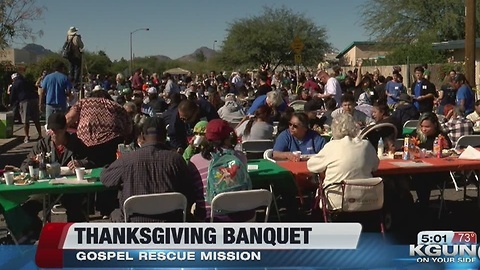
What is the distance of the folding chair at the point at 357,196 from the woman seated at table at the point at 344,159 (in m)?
0.02

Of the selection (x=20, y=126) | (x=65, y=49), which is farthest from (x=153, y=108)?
(x=20, y=126)

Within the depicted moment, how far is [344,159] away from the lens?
5820 mm

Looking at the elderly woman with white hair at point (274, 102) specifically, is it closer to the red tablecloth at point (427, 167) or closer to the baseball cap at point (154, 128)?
the red tablecloth at point (427, 167)

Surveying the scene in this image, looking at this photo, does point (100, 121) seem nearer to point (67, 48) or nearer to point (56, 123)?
point (56, 123)

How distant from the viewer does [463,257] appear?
4305mm

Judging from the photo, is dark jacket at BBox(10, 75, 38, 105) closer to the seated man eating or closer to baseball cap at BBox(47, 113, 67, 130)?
the seated man eating

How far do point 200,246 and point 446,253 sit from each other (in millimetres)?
1639

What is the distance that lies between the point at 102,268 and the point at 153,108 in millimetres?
8894

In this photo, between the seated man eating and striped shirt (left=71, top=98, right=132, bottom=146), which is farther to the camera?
striped shirt (left=71, top=98, right=132, bottom=146)

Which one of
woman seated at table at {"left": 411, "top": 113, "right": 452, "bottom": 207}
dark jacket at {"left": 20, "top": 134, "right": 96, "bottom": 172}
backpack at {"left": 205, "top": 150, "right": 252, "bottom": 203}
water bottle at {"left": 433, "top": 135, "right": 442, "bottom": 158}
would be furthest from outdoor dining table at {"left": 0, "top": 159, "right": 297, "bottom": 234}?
woman seated at table at {"left": 411, "top": 113, "right": 452, "bottom": 207}

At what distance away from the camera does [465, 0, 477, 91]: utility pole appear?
52.2 feet

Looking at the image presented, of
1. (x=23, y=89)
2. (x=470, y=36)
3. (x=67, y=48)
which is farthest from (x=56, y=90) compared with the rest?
(x=470, y=36)

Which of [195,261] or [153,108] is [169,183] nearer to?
[195,261]

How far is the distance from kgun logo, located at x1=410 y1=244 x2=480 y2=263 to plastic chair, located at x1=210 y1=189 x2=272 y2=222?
1.25 m
